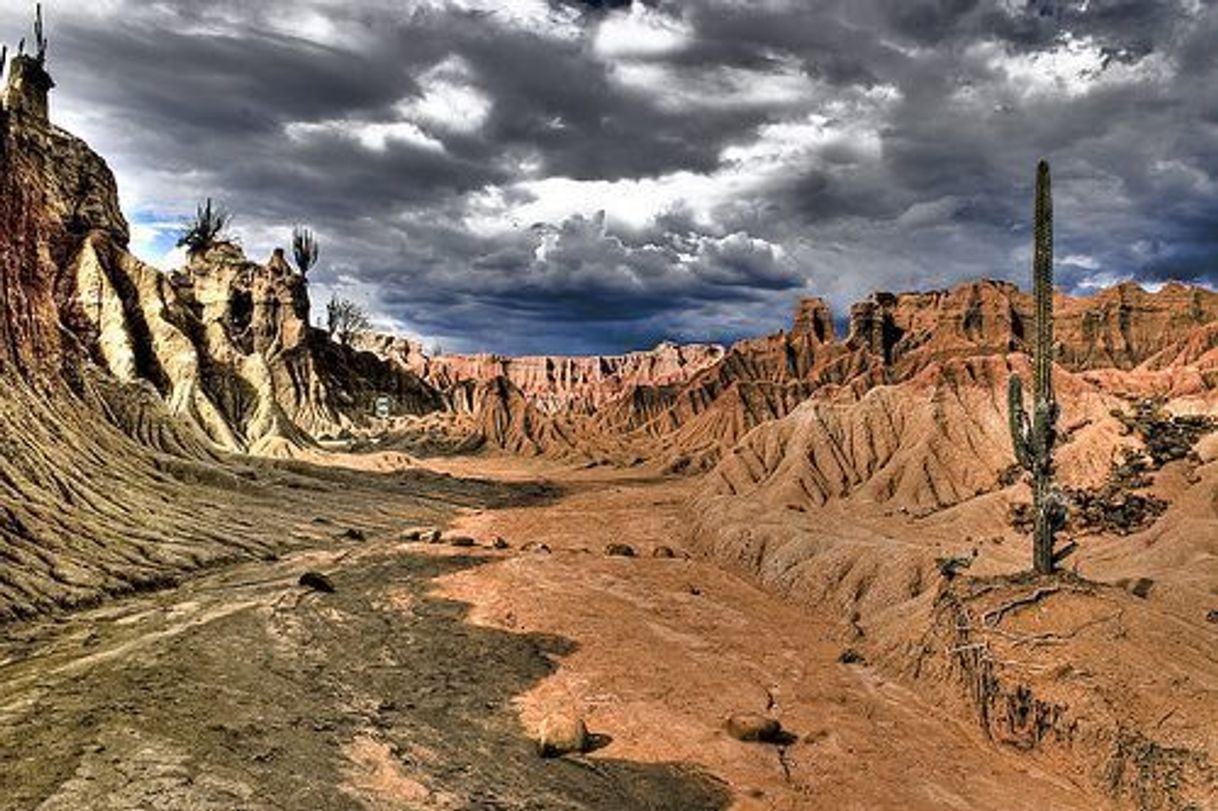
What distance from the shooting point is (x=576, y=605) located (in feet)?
62.5

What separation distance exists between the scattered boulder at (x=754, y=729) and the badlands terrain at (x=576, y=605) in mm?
288

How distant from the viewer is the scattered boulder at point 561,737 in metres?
10.8

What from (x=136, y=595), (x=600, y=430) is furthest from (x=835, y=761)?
(x=600, y=430)

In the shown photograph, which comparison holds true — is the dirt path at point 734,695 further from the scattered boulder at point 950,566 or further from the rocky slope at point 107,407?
the rocky slope at point 107,407

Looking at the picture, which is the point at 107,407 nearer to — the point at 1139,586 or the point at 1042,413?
the point at 1042,413

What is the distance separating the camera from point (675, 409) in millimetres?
91062

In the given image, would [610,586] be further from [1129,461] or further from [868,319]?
[868,319]

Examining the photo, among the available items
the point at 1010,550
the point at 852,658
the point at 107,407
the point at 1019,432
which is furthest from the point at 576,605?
the point at 107,407

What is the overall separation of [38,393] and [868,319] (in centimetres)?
8578

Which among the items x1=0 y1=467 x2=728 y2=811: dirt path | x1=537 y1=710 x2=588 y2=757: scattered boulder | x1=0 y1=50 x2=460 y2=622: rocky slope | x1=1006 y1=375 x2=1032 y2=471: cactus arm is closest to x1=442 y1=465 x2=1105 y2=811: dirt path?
x1=537 y1=710 x2=588 y2=757: scattered boulder

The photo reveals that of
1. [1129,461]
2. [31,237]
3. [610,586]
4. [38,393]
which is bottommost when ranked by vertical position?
[610,586]

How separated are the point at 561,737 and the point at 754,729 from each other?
2.91 meters

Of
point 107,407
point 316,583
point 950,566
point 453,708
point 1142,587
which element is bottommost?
point 453,708

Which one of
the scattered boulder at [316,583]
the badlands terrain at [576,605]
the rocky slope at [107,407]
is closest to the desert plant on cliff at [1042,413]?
the badlands terrain at [576,605]
